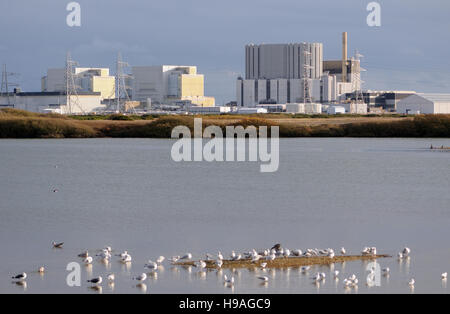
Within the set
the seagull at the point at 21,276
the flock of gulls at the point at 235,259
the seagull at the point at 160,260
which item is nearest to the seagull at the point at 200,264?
the flock of gulls at the point at 235,259

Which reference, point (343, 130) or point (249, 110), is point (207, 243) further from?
point (249, 110)

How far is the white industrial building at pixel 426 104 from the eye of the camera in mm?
114000

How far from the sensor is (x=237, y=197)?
20.3m

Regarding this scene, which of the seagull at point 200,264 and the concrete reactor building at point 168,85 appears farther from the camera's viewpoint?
the concrete reactor building at point 168,85

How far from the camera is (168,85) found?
459ft

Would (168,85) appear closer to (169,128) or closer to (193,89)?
(193,89)

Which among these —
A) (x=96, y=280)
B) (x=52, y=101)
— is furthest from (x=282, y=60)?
(x=96, y=280)

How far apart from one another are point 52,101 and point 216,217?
114271 millimetres

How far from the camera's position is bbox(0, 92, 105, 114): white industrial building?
12231 cm

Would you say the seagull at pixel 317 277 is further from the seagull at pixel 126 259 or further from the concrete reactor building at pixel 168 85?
the concrete reactor building at pixel 168 85

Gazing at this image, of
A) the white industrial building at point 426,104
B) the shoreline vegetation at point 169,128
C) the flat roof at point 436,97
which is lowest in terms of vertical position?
the shoreline vegetation at point 169,128

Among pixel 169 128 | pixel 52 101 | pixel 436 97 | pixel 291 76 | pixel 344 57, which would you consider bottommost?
pixel 169 128

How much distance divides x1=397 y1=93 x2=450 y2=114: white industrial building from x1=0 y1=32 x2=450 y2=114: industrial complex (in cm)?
983

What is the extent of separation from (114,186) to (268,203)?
5.83 m
